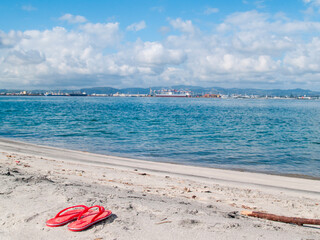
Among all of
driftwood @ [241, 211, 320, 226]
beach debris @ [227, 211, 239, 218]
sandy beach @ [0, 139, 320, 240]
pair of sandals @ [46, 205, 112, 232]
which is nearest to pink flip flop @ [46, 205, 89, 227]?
pair of sandals @ [46, 205, 112, 232]

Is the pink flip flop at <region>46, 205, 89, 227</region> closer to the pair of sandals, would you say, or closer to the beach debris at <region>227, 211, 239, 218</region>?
the pair of sandals

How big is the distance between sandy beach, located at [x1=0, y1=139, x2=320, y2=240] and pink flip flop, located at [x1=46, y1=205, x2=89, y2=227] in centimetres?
12

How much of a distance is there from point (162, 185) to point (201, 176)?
2944mm

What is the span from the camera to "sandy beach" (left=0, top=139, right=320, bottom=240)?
195 inches

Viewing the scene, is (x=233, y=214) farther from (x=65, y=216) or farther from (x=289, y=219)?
(x=65, y=216)

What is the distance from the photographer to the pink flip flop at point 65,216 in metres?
5.04

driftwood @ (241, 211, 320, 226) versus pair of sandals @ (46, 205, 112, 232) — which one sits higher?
pair of sandals @ (46, 205, 112, 232)

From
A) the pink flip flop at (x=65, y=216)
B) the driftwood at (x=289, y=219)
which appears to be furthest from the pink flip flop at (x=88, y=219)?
the driftwood at (x=289, y=219)

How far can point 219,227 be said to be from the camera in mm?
5168

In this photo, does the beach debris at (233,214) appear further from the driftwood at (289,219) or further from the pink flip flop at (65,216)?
the pink flip flop at (65,216)

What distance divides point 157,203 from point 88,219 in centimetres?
188

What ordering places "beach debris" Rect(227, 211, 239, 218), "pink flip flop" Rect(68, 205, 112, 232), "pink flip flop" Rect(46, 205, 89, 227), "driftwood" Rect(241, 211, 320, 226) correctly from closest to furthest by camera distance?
"pink flip flop" Rect(68, 205, 112, 232)
"pink flip flop" Rect(46, 205, 89, 227)
"driftwood" Rect(241, 211, 320, 226)
"beach debris" Rect(227, 211, 239, 218)

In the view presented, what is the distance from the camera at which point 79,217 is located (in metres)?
5.22

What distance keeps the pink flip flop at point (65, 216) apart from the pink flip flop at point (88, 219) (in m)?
0.13
